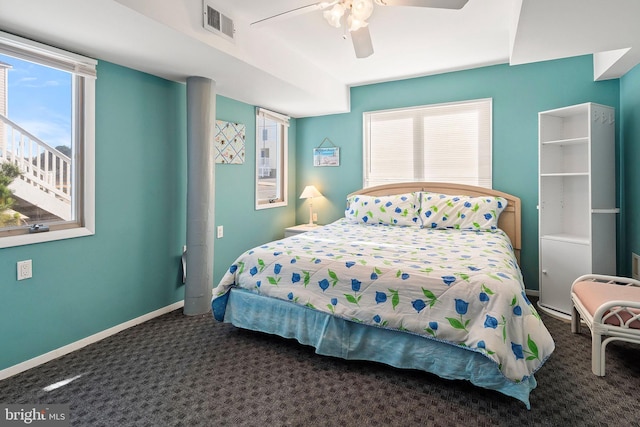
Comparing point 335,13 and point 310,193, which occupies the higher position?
point 335,13

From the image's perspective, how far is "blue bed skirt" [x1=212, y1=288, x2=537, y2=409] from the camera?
183 cm

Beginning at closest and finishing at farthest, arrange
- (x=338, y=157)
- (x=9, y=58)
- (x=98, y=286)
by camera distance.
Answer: (x=9, y=58)
(x=98, y=286)
(x=338, y=157)

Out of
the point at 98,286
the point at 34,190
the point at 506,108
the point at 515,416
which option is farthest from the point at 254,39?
the point at 515,416

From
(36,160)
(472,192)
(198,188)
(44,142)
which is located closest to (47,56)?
(44,142)

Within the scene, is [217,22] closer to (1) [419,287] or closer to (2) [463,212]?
(1) [419,287]

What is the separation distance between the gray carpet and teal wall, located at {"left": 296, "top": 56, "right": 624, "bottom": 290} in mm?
1574

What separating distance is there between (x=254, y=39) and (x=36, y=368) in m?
2.79

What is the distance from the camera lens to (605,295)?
228 cm

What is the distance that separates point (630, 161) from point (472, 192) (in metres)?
1.32

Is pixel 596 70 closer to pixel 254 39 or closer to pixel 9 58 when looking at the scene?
pixel 254 39

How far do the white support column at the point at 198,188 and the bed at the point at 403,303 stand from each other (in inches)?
19.1

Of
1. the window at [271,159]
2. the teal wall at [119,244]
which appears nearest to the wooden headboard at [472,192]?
the window at [271,159]

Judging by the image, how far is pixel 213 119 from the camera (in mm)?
3148

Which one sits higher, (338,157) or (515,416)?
(338,157)
